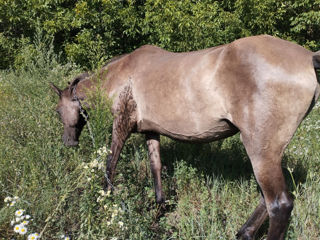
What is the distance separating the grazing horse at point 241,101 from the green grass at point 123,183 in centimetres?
28

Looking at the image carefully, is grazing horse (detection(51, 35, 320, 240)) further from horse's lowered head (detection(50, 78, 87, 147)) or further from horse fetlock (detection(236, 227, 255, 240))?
horse's lowered head (detection(50, 78, 87, 147))

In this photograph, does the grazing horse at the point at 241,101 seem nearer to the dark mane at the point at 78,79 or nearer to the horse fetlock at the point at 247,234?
the horse fetlock at the point at 247,234

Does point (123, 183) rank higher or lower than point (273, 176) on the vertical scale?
lower

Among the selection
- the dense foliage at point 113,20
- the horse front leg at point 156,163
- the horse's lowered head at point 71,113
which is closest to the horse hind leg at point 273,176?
the horse front leg at point 156,163

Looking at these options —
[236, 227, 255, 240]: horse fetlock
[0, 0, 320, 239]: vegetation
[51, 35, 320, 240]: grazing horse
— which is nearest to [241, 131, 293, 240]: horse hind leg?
[51, 35, 320, 240]: grazing horse

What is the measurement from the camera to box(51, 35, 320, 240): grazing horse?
2627 millimetres

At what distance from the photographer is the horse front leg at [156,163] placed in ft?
13.1

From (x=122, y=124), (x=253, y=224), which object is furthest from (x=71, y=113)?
(x=253, y=224)

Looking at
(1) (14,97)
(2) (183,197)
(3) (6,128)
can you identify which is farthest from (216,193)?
(1) (14,97)

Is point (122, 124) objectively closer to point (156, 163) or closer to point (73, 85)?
point (156, 163)

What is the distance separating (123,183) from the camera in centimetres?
412

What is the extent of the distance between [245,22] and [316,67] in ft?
30.3

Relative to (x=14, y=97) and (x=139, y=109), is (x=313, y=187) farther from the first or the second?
(x=14, y=97)

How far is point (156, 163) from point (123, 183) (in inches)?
18.7
